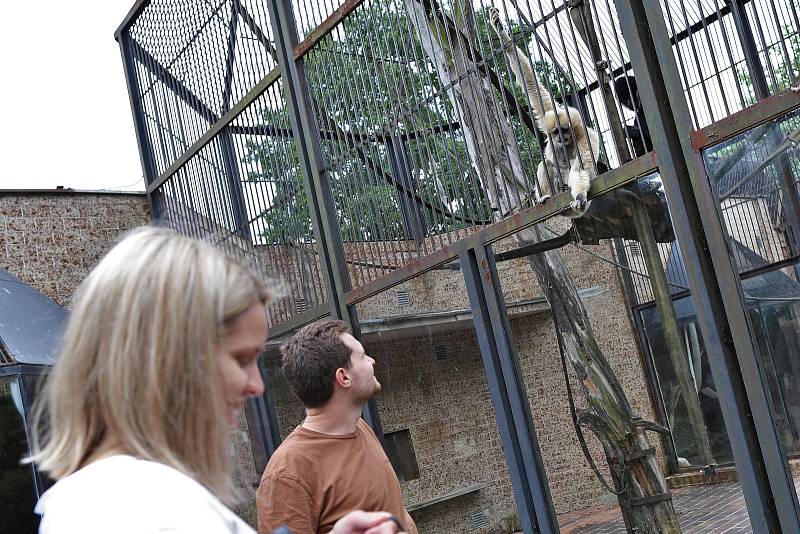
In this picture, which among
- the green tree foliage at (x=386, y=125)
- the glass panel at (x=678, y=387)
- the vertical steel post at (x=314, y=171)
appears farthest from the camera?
the vertical steel post at (x=314, y=171)

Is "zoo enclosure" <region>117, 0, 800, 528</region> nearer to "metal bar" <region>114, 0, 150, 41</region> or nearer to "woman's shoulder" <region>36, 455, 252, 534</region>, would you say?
"metal bar" <region>114, 0, 150, 41</region>

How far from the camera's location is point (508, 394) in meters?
4.42

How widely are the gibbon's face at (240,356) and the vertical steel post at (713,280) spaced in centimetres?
269

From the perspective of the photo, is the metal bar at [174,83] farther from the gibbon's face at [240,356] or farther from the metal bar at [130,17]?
the gibbon's face at [240,356]

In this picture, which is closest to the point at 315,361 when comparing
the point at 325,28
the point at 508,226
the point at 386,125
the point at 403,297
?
the point at 508,226

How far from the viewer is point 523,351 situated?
6422 millimetres

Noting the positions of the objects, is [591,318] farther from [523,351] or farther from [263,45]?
[263,45]

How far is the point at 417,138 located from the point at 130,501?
4.17m

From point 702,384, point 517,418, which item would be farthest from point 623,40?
point 517,418

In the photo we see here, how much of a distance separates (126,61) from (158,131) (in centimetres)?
90

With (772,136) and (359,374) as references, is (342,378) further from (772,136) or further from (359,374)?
(772,136)

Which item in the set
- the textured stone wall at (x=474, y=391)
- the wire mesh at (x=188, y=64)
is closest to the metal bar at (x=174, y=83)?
the wire mesh at (x=188, y=64)

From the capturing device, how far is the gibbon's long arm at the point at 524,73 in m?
4.22

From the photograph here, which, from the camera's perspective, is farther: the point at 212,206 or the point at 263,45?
the point at 212,206
